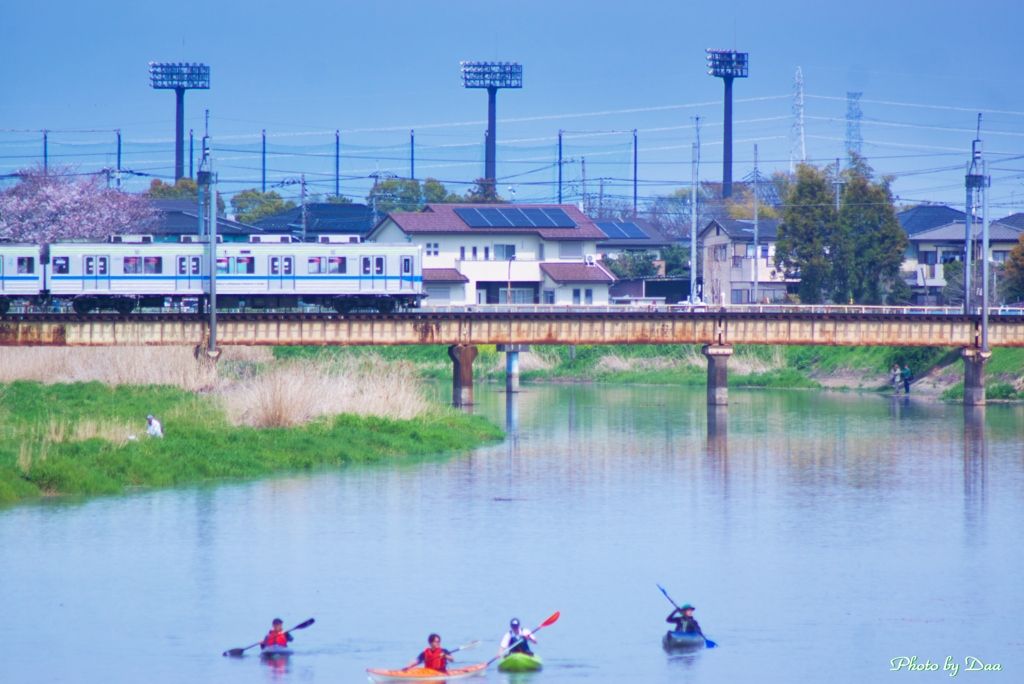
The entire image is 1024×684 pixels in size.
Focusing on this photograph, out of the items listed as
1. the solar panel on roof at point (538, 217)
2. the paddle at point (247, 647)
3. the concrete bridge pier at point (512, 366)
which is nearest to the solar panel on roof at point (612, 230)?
the solar panel on roof at point (538, 217)

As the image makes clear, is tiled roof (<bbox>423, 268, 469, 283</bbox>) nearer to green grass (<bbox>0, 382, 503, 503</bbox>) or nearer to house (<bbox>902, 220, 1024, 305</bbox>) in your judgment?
green grass (<bbox>0, 382, 503, 503</bbox>)

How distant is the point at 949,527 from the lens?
25016 millimetres

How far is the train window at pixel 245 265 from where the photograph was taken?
155 ft

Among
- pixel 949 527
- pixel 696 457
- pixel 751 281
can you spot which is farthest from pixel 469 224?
pixel 949 527

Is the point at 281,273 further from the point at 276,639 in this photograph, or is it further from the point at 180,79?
the point at 180,79

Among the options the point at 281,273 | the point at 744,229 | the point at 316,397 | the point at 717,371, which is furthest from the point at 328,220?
the point at 316,397

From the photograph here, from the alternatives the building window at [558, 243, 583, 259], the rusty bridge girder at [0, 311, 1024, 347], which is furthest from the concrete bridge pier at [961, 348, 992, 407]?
the building window at [558, 243, 583, 259]

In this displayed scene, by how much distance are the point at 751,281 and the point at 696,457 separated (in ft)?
146

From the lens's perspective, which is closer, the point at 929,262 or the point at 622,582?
the point at 622,582

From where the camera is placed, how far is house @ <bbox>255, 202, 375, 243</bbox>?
8325 cm

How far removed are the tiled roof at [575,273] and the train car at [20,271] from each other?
28519mm

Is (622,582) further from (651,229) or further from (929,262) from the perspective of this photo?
(651,229)

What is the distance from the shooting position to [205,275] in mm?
46688

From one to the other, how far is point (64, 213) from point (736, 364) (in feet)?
128
